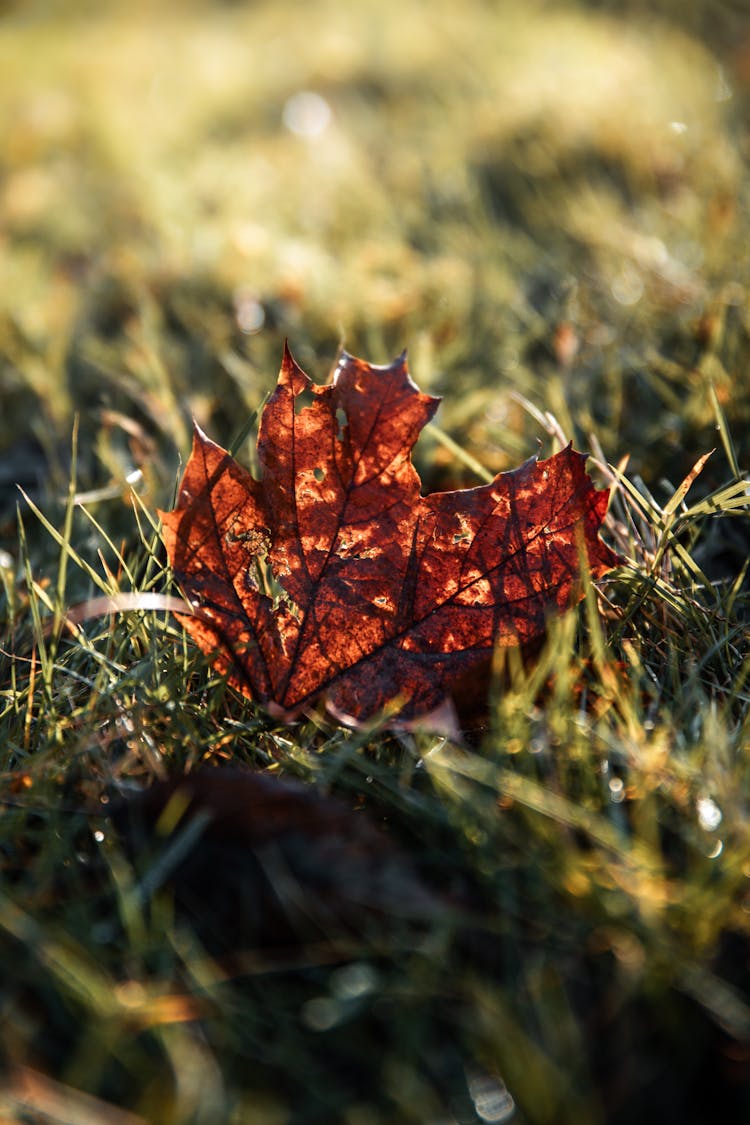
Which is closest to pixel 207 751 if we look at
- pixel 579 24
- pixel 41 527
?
pixel 41 527

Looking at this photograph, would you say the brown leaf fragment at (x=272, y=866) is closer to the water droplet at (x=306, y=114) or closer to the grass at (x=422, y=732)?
the grass at (x=422, y=732)

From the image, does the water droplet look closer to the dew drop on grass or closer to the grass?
the grass

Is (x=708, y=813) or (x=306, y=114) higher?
(x=708, y=813)

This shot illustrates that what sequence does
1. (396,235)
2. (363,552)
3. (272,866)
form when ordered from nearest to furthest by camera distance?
(272,866), (363,552), (396,235)

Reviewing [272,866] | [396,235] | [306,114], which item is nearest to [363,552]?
[272,866]

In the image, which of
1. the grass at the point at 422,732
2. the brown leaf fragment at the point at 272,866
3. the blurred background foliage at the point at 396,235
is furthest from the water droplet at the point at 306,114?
the brown leaf fragment at the point at 272,866

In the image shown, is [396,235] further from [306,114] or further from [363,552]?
[306,114]
